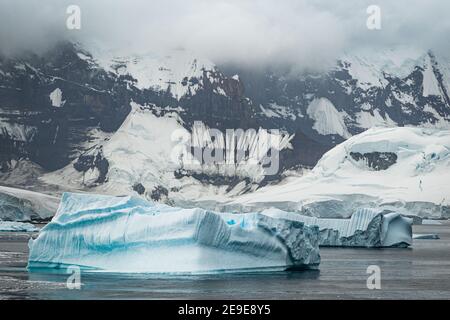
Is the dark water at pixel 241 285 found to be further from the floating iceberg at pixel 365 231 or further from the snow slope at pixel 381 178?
the snow slope at pixel 381 178

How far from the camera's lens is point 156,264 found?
3784 cm

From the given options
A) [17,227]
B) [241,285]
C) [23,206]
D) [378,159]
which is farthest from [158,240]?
[378,159]

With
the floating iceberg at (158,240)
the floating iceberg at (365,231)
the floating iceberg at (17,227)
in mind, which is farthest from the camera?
the floating iceberg at (17,227)

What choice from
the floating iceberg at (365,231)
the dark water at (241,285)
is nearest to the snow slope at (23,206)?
the floating iceberg at (365,231)

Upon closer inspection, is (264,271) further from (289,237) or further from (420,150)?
(420,150)

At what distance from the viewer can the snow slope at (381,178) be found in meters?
156

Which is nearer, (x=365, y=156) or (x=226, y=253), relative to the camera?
(x=226, y=253)

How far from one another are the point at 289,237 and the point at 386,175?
139m

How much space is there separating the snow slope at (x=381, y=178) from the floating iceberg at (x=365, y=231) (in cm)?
8025

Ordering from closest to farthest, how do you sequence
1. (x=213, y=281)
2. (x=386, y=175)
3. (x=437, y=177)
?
(x=213, y=281) → (x=437, y=177) → (x=386, y=175)

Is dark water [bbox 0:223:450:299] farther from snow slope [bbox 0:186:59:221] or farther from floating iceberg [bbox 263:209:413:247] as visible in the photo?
snow slope [bbox 0:186:59:221]

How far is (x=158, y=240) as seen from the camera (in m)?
37.1
